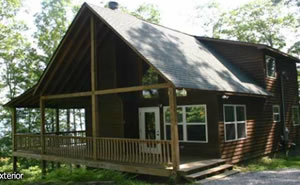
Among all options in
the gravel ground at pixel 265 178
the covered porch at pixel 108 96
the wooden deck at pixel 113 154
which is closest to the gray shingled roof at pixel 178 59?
the covered porch at pixel 108 96

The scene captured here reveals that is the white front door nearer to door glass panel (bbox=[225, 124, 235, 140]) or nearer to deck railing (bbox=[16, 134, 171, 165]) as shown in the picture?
deck railing (bbox=[16, 134, 171, 165])

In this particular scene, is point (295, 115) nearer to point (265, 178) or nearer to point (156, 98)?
point (156, 98)

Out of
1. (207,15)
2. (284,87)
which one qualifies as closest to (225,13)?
(207,15)

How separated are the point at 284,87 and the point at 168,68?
10441mm

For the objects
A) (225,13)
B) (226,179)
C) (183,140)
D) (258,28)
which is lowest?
(226,179)

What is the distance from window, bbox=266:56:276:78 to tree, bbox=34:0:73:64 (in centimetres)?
1852

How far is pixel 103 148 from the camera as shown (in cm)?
1112

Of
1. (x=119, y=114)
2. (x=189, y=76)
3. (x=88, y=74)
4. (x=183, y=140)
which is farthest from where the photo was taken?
(x=88, y=74)

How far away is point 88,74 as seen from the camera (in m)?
15.1

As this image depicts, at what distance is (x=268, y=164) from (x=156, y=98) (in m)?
5.57

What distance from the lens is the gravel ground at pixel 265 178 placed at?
27.5 feet

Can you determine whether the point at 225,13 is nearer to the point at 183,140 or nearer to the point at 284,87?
the point at 284,87

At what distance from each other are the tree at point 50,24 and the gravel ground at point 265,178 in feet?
68.9

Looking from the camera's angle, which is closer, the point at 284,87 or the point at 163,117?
the point at 163,117
